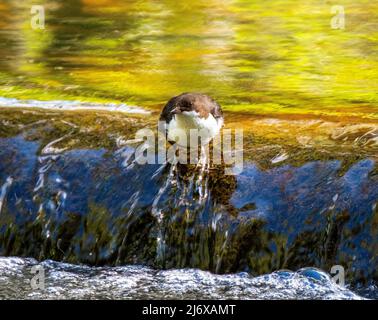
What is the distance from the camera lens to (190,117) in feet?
27.8

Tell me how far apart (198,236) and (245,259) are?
17.0 inches

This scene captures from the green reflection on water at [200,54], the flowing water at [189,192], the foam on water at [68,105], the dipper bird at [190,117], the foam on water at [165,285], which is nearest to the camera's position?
the foam on water at [165,285]

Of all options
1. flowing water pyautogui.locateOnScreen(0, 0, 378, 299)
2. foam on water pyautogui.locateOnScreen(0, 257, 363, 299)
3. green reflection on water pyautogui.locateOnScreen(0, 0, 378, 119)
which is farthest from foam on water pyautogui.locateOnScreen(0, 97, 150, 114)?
foam on water pyautogui.locateOnScreen(0, 257, 363, 299)

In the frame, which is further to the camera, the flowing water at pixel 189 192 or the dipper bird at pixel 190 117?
the dipper bird at pixel 190 117

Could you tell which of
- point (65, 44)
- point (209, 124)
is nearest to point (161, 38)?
point (65, 44)

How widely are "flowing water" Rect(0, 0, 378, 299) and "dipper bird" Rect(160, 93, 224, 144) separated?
1.61 ft

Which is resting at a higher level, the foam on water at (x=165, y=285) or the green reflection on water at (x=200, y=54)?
the green reflection on water at (x=200, y=54)

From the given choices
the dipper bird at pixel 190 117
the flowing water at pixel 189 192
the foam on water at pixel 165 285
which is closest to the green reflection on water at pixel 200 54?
the flowing water at pixel 189 192

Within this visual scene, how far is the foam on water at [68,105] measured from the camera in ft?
35.6

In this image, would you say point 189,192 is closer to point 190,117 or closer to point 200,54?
point 190,117

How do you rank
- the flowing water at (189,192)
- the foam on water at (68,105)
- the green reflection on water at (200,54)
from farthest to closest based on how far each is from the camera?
the green reflection on water at (200,54) < the foam on water at (68,105) < the flowing water at (189,192)

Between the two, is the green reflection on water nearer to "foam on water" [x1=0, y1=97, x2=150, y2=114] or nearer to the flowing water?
the flowing water

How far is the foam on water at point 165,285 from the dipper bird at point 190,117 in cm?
106

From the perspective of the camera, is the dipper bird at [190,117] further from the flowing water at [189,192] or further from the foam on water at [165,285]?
the foam on water at [165,285]
